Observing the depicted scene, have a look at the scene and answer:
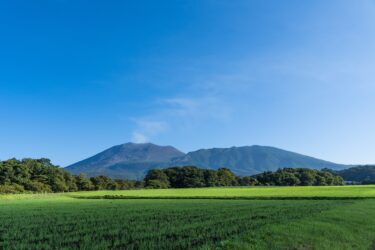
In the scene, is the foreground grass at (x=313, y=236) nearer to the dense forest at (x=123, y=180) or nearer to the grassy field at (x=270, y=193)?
the grassy field at (x=270, y=193)

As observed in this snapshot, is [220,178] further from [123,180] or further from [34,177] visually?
[34,177]

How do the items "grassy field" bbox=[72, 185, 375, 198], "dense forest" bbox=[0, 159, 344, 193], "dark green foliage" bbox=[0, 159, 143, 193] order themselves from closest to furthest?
1. "grassy field" bbox=[72, 185, 375, 198]
2. "dark green foliage" bbox=[0, 159, 143, 193]
3. "dense forest" bbox=[0, 159, 344, 193]

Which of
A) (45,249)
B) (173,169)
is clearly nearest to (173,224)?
(45,249)

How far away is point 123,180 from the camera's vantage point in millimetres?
138625

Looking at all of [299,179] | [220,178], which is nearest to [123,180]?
[220,178]

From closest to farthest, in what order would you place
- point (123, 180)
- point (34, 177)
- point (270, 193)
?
point (270, 193) → point (34, 177) → point (123, 180)

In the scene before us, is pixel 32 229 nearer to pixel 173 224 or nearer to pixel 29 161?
pixel 173 224

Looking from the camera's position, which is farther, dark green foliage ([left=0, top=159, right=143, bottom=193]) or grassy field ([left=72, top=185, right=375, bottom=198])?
dark green foliage ([left=0, top=159, right=143, bottom=193])

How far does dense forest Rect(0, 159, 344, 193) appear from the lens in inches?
4038

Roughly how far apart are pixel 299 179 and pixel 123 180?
209ft

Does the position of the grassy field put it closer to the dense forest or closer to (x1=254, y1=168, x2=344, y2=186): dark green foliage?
the dense forest

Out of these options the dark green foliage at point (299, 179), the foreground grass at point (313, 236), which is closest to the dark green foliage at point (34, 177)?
the dark green foliage at point (299, 179)

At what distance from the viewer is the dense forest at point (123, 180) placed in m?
103

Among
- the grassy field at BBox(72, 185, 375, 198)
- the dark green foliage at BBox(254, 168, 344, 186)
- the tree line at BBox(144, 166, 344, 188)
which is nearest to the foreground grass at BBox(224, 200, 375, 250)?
the grassy field at BBox(72, 185, 375, 198)
